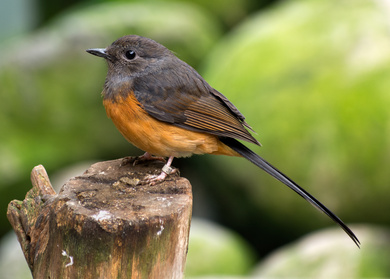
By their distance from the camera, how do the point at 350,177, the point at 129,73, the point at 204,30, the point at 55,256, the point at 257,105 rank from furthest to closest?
the point at 204,30 → the point at 257,105 → the point at 350,177 → the point at 129,73 → the point at 55,256

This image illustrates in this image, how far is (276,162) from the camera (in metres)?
6.20

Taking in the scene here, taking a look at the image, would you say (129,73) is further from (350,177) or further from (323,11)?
(323,11)

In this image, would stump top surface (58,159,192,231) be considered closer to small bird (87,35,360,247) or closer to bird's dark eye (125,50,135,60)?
small bird (87,35,360,247)

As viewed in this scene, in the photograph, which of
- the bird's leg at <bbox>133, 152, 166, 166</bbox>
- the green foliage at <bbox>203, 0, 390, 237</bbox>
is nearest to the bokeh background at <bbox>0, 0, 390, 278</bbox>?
the green foliage at <bbox>203, 0, 390, 237</bbox>

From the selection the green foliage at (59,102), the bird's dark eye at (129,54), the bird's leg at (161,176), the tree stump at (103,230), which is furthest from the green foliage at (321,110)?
the tree stump at (103,230)

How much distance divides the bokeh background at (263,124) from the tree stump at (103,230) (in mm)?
2845

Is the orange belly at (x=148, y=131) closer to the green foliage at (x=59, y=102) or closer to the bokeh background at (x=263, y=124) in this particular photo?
the bokeh background at (x=263, y=124)

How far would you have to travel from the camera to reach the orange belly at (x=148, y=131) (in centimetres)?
344

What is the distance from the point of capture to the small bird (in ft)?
11.4

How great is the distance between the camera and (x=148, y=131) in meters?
3.44

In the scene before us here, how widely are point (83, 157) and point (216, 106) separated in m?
4.44

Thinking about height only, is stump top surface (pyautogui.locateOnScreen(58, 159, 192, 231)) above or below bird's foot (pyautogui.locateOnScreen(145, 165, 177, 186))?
below

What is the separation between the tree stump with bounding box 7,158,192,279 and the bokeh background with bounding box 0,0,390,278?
285cm

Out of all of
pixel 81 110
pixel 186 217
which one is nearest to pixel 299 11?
pixel 81 110
